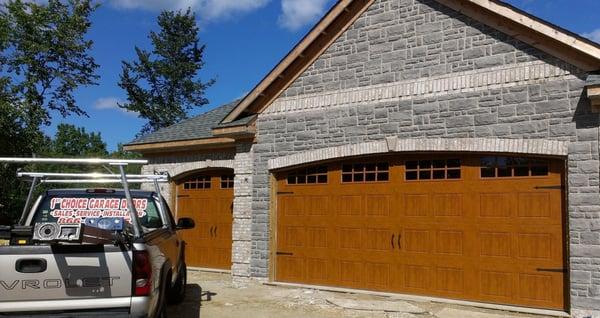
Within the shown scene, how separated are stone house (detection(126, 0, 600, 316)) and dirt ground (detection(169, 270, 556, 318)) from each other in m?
0.46

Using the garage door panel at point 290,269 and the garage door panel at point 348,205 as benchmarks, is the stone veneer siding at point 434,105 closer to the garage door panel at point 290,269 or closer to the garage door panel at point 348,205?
the garage door panel at point 290,269

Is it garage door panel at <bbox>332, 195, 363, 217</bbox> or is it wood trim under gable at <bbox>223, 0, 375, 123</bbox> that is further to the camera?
wood trim under gable at <bbox>223, 0, 375, 123</bbox>

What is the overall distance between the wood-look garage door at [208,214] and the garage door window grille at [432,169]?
17.3 ft

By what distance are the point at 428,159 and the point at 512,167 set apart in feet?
4.87

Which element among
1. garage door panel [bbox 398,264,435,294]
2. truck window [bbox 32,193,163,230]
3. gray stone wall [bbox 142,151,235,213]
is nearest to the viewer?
truck window [bbox 32,193,163,230]

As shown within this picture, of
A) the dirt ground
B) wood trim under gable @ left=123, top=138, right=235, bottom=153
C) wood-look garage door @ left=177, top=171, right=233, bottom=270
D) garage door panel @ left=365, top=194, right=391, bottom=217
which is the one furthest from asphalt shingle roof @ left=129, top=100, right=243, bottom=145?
garage door panel @ left=365, top=194, right=391, bottom=217

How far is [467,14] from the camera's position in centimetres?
961

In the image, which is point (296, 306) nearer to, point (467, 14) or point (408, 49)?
point (408, 49)

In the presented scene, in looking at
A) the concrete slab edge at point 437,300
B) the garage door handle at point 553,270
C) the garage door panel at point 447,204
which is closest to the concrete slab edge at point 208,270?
the concrete slab edge at point 437,300

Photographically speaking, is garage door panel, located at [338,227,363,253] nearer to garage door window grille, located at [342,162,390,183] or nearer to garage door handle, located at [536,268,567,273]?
garage door window grille, located at [342,162,390,183]

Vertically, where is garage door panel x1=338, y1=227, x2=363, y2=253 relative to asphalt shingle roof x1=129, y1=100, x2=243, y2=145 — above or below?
below

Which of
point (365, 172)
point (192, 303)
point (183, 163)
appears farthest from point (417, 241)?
point (183, 163)

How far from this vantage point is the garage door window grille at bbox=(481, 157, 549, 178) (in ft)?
28.9

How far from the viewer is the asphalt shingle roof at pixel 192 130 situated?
568 inches
